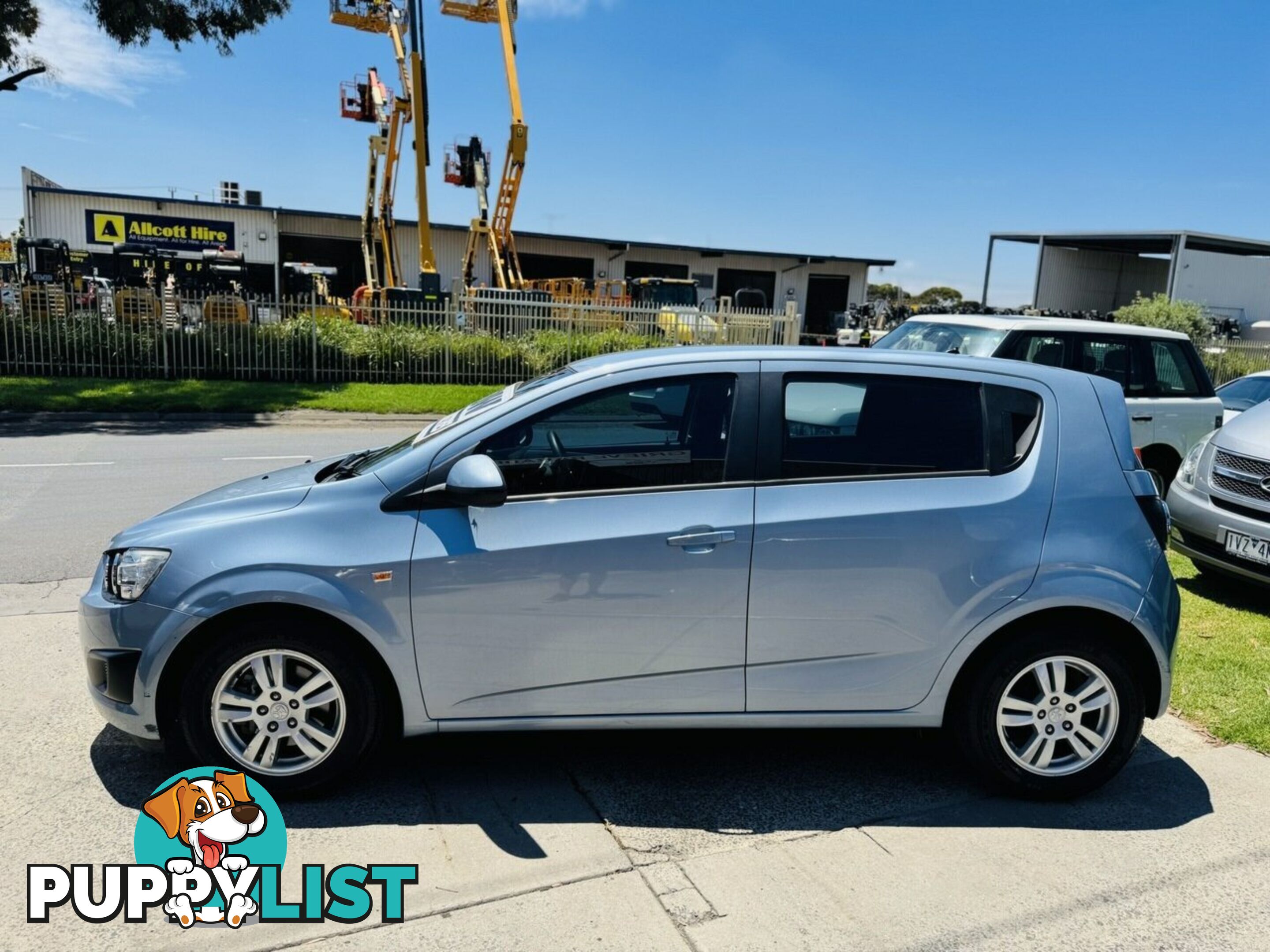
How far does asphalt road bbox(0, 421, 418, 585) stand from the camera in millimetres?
6766

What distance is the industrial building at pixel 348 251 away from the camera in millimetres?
33844

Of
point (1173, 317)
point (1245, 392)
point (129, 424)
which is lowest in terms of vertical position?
point (129, 424)

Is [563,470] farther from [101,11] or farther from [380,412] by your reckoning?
[101,11]

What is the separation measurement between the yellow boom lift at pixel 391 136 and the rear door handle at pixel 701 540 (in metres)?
19.3

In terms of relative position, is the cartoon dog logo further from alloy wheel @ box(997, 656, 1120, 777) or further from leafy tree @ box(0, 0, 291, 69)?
leafy tree @ box(0, 0, 291, 69)

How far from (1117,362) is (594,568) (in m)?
6.85

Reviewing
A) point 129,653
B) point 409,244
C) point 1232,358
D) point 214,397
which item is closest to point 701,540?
point 129,653

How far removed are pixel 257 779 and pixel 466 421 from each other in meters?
1.50

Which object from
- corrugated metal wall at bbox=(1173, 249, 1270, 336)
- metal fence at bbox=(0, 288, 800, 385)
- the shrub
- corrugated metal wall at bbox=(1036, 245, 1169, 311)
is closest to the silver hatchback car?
the shrub

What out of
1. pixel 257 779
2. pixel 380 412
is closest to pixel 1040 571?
pixel 257 779

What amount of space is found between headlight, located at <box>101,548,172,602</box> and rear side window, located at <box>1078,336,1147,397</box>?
→ 24.4ft

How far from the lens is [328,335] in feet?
60.0

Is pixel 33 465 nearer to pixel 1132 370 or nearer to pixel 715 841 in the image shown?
pixel 715 841

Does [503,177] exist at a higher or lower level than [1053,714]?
higher
